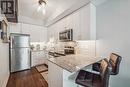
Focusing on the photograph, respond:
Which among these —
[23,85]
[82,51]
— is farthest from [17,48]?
[82,51]

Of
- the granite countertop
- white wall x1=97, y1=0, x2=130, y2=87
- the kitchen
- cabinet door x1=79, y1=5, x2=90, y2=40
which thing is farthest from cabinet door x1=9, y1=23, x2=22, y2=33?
white wall x1=97, y1=0, x2=130, y2=87

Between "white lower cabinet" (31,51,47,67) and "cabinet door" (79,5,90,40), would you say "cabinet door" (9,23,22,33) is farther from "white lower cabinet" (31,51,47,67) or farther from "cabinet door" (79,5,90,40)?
"cabinet door" (79,5,90,40)

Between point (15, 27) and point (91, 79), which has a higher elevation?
point (15, 27)

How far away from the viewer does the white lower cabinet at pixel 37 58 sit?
6.28 meters

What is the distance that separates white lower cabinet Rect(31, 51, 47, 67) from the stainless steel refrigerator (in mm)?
571

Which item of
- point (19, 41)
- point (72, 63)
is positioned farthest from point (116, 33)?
point (19, 41)

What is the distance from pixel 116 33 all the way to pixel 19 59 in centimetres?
441

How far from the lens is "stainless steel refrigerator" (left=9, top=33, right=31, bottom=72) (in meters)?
5.11

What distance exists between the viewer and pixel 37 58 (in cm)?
648

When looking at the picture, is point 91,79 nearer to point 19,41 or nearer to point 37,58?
point 19,41

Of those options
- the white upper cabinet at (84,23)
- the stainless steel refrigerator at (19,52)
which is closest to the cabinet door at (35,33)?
the stainless steel refrigerator at (19,52)

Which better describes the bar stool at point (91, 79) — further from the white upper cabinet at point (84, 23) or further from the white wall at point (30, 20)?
the white wall at point (30, 20)

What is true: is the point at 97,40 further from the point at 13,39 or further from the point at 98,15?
the point at 13,39

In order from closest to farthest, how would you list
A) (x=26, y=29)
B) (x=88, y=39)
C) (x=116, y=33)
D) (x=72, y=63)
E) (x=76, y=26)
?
(x=72, y=63), (x=116, y=33), (x=88, y=39), (x=76, y=26), (x=26, y=29)
